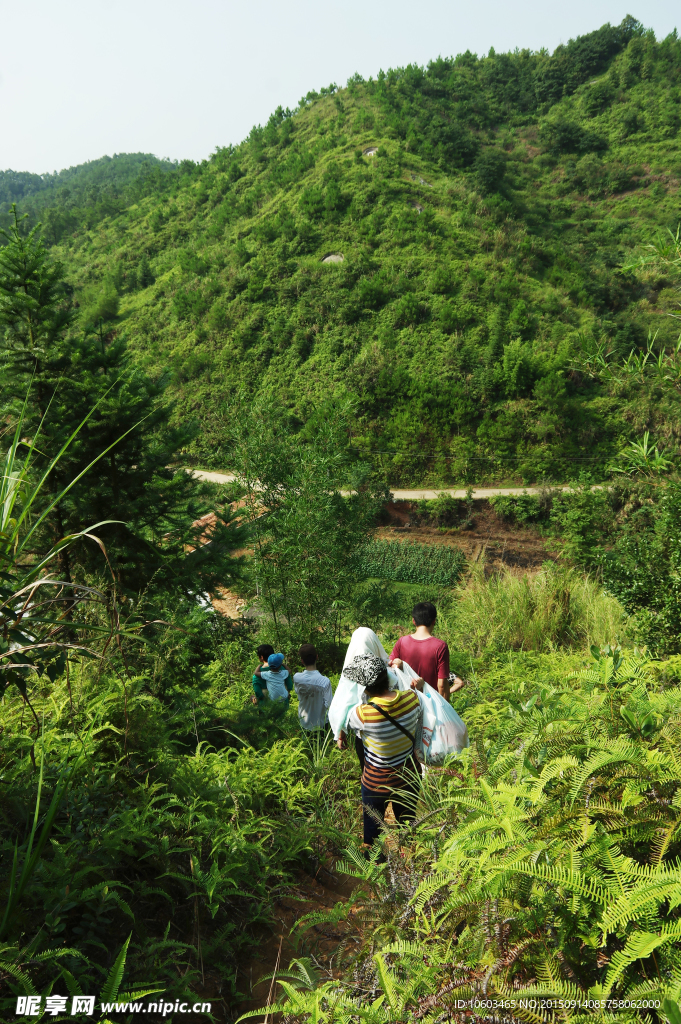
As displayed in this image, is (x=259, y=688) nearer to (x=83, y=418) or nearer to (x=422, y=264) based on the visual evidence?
(x=83, y=418)

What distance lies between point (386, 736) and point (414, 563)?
51.9ft

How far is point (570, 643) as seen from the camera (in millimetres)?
5910

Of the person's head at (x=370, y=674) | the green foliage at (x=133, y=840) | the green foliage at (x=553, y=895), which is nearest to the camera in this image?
the green foliage at (x=553, y=895)

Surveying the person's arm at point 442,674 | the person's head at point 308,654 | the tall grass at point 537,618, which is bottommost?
the tall grass at point 537,618

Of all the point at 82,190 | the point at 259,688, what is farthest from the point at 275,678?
the point at 82,190

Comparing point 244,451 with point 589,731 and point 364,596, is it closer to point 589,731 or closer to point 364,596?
point 364,596

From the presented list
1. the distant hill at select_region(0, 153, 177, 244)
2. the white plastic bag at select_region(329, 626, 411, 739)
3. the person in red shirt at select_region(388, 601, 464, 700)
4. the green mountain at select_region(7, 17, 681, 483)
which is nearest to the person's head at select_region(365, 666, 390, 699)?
Answer: the white plastic bag at select_region(329, 626, 411, 739)

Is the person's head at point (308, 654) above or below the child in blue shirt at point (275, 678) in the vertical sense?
above

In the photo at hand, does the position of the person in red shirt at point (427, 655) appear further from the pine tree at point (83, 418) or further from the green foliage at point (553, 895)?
the pine tree at point (83, 418)

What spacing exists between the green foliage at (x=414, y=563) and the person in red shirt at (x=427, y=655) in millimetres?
13411

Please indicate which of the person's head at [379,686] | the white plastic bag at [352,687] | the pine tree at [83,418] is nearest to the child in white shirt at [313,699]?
the white plastic bag at [352,687]

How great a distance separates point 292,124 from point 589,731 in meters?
55.3

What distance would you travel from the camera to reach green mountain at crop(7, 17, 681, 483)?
24844 mm

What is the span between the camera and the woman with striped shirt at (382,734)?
257 centimetres
